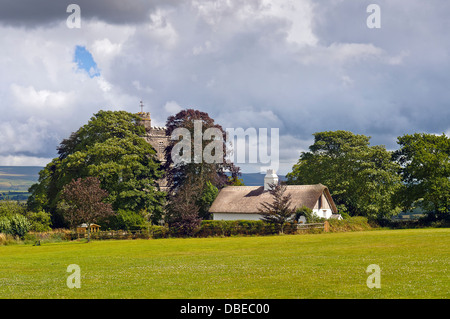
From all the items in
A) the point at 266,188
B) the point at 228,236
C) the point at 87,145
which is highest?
the point at 87,145

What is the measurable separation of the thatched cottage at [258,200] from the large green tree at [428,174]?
342 inches

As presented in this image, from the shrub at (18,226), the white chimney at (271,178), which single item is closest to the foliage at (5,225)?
A: the shrub at (18,226)

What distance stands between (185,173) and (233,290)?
49.0 meters

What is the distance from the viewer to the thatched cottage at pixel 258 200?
60938 mm

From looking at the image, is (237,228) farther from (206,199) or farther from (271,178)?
(271,178)

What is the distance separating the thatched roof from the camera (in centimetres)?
6062

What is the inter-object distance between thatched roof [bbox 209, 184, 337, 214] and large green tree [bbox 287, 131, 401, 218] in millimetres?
3576

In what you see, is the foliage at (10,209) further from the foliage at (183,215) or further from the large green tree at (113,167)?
the foliage at (183,215)

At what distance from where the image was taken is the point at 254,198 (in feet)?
210

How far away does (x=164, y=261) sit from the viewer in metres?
26.5

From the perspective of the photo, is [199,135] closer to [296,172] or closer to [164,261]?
[296,172]

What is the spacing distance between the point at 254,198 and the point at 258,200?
2.47 ft

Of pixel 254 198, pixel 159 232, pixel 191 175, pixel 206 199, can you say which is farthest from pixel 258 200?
pixel 159 232
